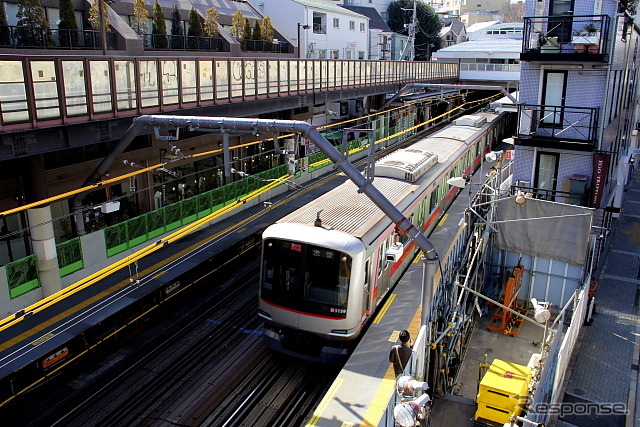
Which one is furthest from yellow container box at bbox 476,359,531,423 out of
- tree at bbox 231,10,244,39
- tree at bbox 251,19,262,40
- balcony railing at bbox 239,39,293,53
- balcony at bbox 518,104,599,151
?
tree at bbox 251,19,262,40

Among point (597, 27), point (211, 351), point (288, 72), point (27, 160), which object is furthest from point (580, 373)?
point (288, 72)

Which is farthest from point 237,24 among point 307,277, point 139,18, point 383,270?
point 307,277

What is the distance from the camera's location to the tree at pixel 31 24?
18797mm

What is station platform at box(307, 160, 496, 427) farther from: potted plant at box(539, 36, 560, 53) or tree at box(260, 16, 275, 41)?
tree at box(260, 16, 275, 41)

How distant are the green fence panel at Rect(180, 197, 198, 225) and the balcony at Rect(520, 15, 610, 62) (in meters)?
11.3

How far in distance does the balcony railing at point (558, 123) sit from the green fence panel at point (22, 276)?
13.5 m

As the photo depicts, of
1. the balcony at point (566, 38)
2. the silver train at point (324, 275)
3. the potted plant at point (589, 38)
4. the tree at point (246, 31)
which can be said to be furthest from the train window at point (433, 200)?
the tree at point (246, 31)

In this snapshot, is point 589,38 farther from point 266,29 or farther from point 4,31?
point 266,29

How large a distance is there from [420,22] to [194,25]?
47.1 m

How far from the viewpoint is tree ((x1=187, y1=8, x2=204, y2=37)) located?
28.9 metres

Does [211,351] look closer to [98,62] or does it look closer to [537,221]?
[98,62]

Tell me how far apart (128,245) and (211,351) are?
5.56 metres

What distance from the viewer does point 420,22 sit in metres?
69.7

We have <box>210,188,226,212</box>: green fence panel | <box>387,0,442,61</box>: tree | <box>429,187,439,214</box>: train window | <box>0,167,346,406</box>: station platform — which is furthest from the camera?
<box>387,0,442,61</box>: tree
